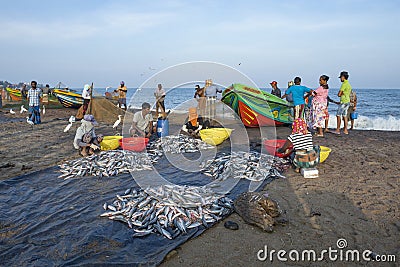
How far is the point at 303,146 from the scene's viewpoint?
6.08m

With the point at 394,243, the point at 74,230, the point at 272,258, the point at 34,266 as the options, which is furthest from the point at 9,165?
the point at 394,243

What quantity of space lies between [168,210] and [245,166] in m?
2.68

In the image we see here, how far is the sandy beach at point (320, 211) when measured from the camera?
3625 mm

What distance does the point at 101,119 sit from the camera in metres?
15.3

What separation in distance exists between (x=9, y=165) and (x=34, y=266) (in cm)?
475

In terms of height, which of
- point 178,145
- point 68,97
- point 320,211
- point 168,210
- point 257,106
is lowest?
point 320,211

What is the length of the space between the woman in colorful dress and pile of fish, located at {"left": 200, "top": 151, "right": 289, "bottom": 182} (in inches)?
162

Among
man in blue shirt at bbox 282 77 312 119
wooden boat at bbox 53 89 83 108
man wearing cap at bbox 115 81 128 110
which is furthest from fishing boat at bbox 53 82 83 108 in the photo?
man in blue shirt at bbox 282 77 312 119

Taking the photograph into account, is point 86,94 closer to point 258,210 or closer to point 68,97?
point 68,97

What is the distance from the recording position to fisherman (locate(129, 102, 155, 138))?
29.9 ft

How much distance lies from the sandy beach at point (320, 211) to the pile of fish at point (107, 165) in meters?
1.05

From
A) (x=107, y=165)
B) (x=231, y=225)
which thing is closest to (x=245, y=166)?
(x=231, y=225)

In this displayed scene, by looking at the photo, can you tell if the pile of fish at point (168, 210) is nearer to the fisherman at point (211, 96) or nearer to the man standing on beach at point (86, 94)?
the fisherman at point (211, 96)

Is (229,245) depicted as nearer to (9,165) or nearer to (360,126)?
(9,165)
